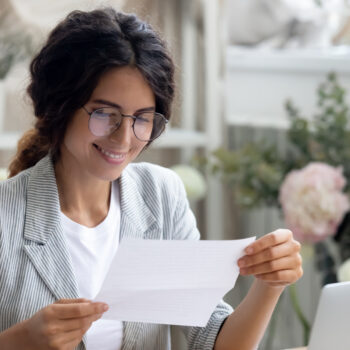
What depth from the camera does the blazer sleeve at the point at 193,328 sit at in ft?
4.72

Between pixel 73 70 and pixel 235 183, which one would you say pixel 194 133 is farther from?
pixel 73 70

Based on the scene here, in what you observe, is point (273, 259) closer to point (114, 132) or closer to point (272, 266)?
point (272, 266)

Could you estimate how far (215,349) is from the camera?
1.44m

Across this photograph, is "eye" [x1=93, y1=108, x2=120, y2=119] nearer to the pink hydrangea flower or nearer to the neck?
the neck

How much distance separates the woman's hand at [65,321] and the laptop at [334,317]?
1.18 feet

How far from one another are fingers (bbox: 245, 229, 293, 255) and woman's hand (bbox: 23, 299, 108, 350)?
0.27 meters

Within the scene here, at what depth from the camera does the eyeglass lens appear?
4.20ft

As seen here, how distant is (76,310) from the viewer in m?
1.10

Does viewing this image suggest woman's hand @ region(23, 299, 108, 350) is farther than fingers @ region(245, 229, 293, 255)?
No

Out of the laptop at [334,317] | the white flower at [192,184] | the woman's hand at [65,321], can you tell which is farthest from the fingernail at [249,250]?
the white flower at [192,184]

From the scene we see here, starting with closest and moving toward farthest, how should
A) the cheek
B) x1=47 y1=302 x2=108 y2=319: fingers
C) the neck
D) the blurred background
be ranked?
x1=47 y1=302 x2=108 y2=319: fingers
the cheek
the neck
the blurred background

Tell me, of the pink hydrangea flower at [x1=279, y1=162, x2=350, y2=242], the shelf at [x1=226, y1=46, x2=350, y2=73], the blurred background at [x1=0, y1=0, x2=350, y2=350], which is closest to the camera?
the pink hydrangea flower at [x1=279, y1=162, x2=350, y2=242]

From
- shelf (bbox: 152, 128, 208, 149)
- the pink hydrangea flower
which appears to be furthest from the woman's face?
shelf (bbox: 152, 128, 208, 149)

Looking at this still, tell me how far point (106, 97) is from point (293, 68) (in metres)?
1.78
